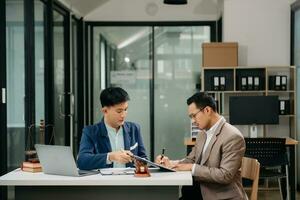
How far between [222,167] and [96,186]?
29.2 inches

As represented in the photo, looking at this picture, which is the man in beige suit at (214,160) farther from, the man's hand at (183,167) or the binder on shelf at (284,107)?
the binder on shelf at (284,107)

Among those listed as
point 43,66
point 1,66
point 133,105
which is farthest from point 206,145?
point 133,105

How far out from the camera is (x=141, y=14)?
8.02m

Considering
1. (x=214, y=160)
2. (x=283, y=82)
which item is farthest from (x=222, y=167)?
(x=283, y=82)

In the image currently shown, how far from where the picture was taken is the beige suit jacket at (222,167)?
2.95 meters

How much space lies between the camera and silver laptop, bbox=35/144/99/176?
9.11 feet

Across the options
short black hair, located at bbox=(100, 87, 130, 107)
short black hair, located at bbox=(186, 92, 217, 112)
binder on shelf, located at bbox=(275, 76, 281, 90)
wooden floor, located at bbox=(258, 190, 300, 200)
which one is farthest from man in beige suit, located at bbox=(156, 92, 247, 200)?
binder on shelf, located at bbox=(275, 76, 281, 90)

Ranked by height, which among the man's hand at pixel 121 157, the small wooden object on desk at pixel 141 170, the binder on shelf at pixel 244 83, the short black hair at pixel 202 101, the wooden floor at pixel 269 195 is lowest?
the wooden floor at pixel 269 195

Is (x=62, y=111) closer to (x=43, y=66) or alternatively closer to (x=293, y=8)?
(x=43, y=66)

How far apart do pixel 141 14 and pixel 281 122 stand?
2757 millimetres

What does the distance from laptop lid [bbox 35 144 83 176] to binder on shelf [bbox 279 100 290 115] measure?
4.43 metres

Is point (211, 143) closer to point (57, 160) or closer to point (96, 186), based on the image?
point (96, 186)

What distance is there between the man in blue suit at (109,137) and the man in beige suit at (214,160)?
0.33 m

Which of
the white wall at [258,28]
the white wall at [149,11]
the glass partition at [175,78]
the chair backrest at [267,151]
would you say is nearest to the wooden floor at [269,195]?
the chair backrest at [267,151]
